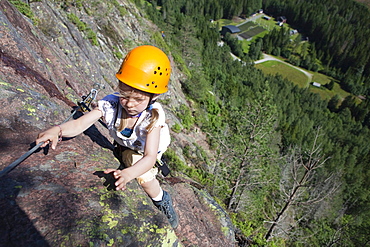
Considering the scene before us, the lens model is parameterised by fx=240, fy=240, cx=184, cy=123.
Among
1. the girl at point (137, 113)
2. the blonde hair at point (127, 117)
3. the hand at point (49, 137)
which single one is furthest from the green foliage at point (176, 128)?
the hand at point (49, 137)

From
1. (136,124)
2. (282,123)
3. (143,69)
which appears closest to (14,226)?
(136,124)

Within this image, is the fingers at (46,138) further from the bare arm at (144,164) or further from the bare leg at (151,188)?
the bare leg at (151,188)

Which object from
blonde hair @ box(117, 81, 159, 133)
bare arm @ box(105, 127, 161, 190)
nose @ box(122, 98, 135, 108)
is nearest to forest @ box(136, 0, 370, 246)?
bare arm @ box(105, 127, 161, 190)

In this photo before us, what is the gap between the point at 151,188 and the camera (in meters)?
3.97

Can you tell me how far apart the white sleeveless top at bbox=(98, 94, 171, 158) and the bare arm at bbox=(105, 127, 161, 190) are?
150 millimetres

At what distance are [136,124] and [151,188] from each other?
1.22 m

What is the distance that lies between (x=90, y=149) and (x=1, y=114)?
1.31 m

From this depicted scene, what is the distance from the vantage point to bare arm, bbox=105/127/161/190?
2.69 m

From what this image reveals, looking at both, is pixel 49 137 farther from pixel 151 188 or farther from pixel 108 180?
pixel 151 188

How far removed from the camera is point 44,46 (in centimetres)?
667

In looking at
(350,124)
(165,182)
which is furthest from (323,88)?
(165,182)

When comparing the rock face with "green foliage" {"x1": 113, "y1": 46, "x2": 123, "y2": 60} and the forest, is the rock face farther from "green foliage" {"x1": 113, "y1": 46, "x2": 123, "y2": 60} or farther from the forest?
"green foliage" {"x1": 113, "y1": 46, "x2": 123, "y2": 60}

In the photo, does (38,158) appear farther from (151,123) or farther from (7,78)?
(7,78)

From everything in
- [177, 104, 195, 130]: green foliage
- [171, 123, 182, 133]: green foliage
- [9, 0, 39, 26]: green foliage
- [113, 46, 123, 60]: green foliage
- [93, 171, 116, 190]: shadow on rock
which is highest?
[9, 0, 39, 26]: green foliage
